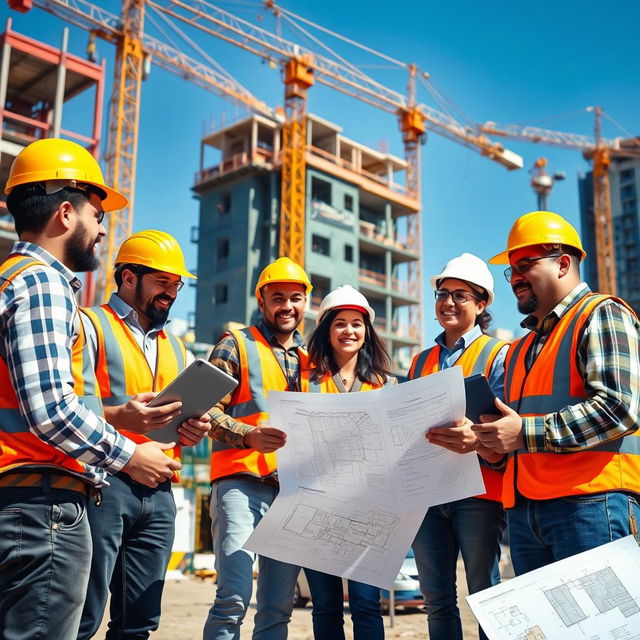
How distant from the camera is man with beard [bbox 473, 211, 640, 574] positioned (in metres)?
2.84

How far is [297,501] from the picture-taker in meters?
3.45

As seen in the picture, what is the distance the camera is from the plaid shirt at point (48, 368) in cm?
233

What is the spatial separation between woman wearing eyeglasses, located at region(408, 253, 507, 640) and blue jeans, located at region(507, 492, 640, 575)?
381 millimetres

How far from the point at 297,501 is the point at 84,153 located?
177cm

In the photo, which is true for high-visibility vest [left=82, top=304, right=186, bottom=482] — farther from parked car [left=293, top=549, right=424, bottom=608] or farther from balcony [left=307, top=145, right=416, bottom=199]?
balcony [left=307, top=145, right=416, bottom=199]

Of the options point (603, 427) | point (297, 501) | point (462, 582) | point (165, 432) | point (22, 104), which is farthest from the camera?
point (22, 104)

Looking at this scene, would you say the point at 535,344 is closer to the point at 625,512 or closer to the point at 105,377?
the point at 625,512

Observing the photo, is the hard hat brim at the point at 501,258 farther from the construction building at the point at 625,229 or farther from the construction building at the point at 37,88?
the construction building at the point at 625,229

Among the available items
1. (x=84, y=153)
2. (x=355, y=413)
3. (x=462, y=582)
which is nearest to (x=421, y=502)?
(x=355, y=413)

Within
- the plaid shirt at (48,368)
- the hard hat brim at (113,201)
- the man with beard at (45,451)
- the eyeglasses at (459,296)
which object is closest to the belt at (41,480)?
the man with beard at (45,451)

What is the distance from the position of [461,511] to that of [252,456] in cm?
110

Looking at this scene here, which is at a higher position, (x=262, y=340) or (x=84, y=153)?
(x=84, y=153)

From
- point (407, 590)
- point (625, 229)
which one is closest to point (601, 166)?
point (625, 229)

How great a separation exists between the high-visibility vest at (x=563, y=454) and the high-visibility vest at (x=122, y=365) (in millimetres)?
1583
